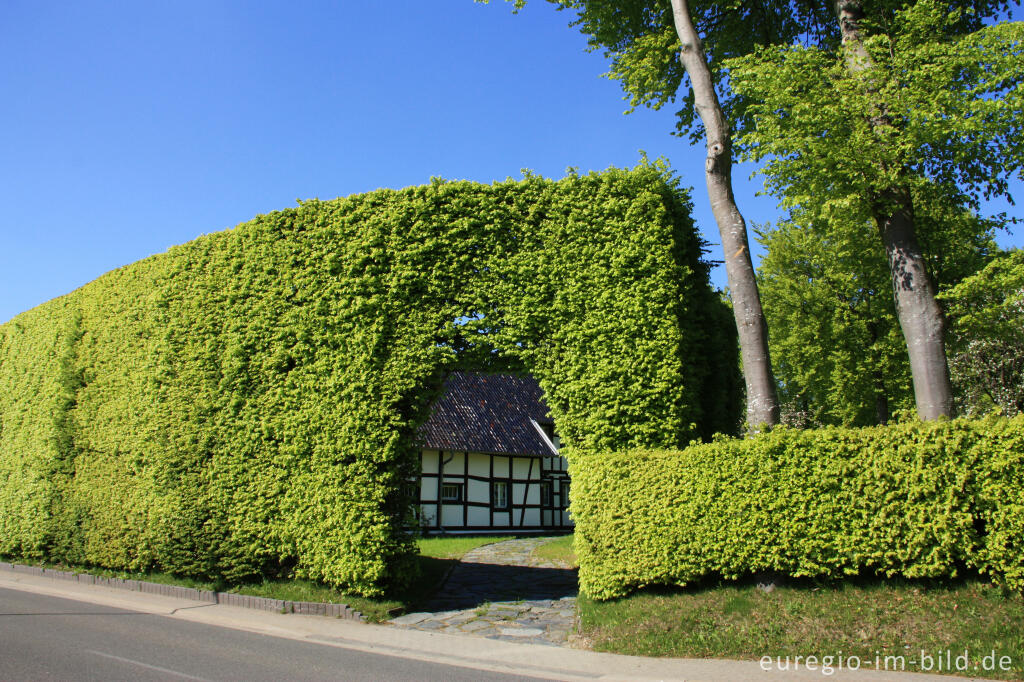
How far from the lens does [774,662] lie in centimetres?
695

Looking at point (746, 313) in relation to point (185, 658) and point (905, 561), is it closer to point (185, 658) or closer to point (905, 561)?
point (905, 561)

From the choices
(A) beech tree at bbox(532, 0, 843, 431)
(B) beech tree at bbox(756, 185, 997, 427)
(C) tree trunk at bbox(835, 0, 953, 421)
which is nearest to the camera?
(C) tree trunk at bbox(835, 0, 953, 421)

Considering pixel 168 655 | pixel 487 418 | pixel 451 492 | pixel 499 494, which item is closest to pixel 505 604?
pixel 168 655

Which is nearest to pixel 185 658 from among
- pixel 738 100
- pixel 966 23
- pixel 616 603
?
pixel 616 603

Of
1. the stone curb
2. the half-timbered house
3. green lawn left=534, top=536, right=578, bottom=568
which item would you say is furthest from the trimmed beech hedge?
the half-timbered house

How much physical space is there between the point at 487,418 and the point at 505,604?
1610 centimetres

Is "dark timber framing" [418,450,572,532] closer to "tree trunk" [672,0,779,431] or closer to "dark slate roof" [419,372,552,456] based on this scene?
"dark slate roof" [419,372,552,456]

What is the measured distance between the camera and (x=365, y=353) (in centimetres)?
1121

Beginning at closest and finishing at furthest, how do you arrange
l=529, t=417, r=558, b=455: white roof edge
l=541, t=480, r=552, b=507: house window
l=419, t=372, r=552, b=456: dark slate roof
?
l=419, t=372, r=552, b=456: dark slate roof, l=529, t=417, r=558, b=455: white roof edge, l=541, t=480, r=552, b=507: house window

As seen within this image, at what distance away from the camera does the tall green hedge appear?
10.1 metres

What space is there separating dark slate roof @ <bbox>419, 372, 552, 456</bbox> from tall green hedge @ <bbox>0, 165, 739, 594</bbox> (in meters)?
10.8

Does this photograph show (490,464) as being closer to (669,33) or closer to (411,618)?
(411,618)

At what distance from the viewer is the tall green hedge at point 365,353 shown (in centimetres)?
1010

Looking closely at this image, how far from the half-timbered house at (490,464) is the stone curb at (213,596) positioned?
1080cm
